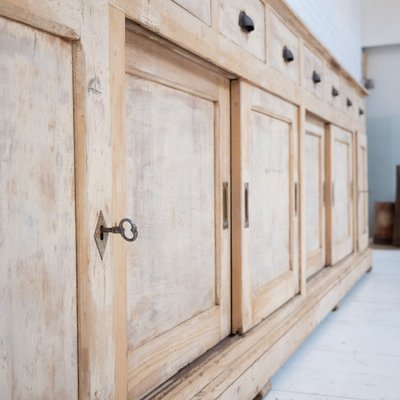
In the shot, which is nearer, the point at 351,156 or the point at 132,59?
the point at 132,59

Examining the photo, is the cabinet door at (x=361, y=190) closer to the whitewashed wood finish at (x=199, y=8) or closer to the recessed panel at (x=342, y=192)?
the recessed panel at (x=342, y=192)

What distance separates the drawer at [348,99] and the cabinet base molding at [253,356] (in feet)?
4.46

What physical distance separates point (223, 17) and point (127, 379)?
1073 millimetres

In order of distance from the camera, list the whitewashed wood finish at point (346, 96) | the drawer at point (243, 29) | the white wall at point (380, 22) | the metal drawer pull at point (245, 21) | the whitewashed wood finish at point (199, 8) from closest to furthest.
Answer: the whitewashed wood finish at point (199, 8) < the drawer at point (243, 29) < the metal drawer pull at point (245, 21) < the whitewashed wood finish at point (346, 96) < the white wall at point (380, 22)

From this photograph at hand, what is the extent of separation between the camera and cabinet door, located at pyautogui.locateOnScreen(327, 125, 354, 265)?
11.0 feet

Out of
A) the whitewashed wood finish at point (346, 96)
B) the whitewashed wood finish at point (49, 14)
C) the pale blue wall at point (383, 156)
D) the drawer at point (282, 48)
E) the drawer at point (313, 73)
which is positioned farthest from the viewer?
the pale blue wall at point (383, 156)

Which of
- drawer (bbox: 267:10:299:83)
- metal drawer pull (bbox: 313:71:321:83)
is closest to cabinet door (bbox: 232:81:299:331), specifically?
drawer (bbox: 267:10:299:83)

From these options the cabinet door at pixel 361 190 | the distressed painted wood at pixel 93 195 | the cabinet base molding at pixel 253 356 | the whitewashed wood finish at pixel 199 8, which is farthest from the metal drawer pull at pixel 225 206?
the cabinet door at pixel 361 190

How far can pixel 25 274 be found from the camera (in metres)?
0.86

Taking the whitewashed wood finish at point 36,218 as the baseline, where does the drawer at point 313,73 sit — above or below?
above

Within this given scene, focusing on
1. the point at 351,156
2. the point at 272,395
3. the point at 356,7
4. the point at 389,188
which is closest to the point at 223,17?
the point at 272,395

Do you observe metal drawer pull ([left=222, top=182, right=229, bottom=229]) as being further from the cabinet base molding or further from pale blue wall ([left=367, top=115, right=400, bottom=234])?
pale blue wall ([left=367, top=115, right=400, bottom=234])

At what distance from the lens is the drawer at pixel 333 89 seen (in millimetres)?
3221

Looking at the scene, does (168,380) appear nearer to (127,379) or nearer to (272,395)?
(127,379)
